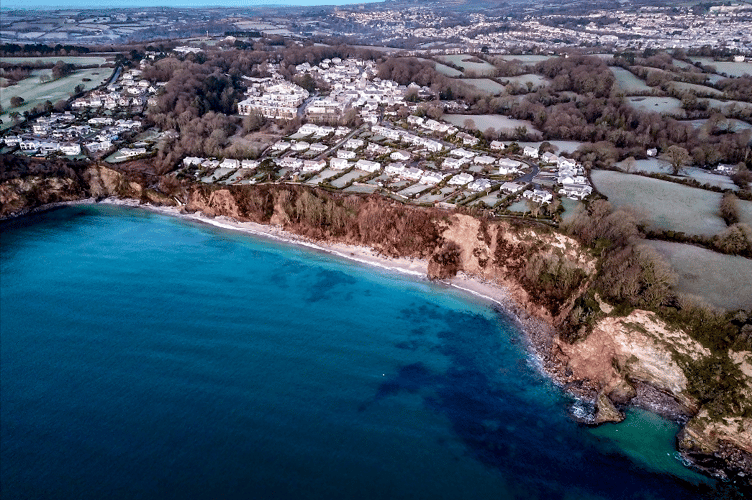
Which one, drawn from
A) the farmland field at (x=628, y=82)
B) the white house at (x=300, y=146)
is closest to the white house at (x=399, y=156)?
the white house at (x=300, y=146)

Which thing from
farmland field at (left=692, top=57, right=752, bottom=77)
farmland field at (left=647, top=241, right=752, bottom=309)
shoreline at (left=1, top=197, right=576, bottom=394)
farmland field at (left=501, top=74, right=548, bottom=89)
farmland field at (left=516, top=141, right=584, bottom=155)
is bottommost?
shoreline at (left=1, top=197, right=576, bottom=394)

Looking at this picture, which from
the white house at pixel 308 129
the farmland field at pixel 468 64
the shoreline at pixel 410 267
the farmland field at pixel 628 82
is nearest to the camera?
the shoreline at pixel 410 267

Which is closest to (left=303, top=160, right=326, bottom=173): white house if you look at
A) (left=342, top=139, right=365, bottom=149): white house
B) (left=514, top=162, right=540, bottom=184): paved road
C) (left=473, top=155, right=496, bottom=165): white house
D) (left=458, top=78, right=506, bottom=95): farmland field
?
(left=342, top=139, right=365, bottom=149): white house

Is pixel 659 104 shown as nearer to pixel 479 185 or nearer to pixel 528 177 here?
pixel 528 177

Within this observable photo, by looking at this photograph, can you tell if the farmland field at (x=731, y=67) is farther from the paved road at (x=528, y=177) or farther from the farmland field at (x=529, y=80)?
the paved road at (x=528, y=177)

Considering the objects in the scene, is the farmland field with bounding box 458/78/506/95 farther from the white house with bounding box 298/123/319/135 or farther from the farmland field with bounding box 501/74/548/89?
the white house with bounding box 298/123/319/135
